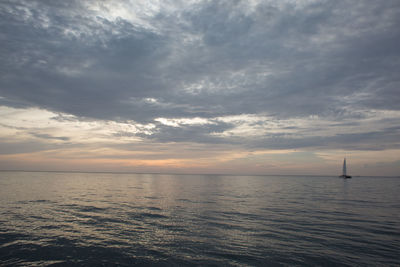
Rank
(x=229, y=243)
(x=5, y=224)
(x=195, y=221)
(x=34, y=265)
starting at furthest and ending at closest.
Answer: (x=195, y=221) → (x=5, y=224) → (x=229, y=243) → (x=34, y=265)

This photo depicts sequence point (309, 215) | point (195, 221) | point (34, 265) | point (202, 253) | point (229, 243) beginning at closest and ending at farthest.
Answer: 1. point (34, 265)
2. point (202, 253)
3. point (229, 243)
4. point (195, 221)
5. point (309, 215)

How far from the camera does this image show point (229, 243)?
20.7m

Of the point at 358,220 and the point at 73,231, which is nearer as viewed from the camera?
the point at 73,231

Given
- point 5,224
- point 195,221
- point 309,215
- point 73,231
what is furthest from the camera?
point 309,215

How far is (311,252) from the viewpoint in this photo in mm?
18578

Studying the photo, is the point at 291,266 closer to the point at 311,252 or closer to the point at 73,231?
the point at 311,252

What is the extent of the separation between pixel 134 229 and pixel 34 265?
34.3 feet

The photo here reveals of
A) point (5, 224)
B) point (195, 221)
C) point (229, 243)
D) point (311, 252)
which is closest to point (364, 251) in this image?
point (311, 252)

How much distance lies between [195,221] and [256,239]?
9877 mm

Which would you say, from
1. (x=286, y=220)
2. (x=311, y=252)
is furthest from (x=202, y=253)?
(x=286, y=220)

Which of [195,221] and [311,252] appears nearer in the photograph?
[311,252]

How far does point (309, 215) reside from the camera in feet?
112

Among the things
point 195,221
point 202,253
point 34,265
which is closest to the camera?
point 34,265

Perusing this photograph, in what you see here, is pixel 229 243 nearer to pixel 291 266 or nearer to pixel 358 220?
pixel 291 266
